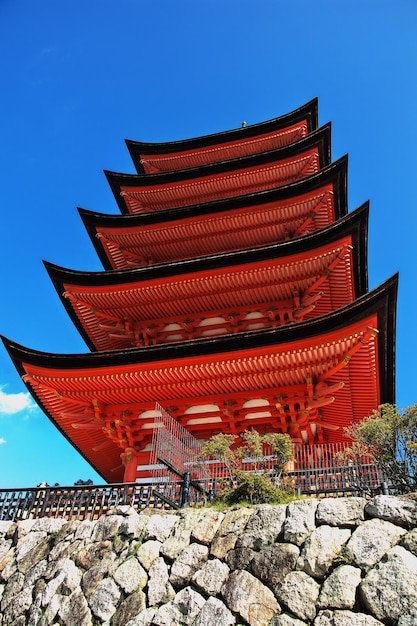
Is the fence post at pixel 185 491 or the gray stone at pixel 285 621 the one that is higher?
the fence post at pixel 185 491

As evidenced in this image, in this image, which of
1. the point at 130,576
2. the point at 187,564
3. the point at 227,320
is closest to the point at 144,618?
the point at 130,576

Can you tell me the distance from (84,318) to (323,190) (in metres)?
8.20

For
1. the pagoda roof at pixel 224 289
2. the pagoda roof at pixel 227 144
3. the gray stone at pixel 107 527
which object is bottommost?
the gray stone at pixel 107 527

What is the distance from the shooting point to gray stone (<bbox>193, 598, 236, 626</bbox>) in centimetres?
618

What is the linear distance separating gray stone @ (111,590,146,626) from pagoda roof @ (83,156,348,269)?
1079 centimetres

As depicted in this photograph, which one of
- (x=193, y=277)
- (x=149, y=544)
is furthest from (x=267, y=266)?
(x=149, y=544)

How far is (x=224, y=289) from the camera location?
44.1ft

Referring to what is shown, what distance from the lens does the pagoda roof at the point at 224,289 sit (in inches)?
484

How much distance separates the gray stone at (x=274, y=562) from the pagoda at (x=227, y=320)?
434 centimetres

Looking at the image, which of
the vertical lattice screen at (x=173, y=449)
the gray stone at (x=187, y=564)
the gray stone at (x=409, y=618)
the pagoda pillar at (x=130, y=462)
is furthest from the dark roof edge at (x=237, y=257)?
the gray stone at (x=409, y=618)

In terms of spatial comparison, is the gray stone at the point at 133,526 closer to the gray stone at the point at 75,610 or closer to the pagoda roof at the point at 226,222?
the gray stone at the point at 75,610

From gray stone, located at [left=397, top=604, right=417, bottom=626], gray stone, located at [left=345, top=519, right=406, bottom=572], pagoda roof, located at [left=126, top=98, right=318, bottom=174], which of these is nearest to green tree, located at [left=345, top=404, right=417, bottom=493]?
gray stone, located at [left=345, top=519, right=406, bottom=572]

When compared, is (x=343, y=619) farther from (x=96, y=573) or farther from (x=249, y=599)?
(x=96, y=573)

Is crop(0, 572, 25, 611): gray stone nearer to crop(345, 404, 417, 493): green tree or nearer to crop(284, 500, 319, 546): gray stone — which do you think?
crop(284, 500, 319, 546): gray stone
